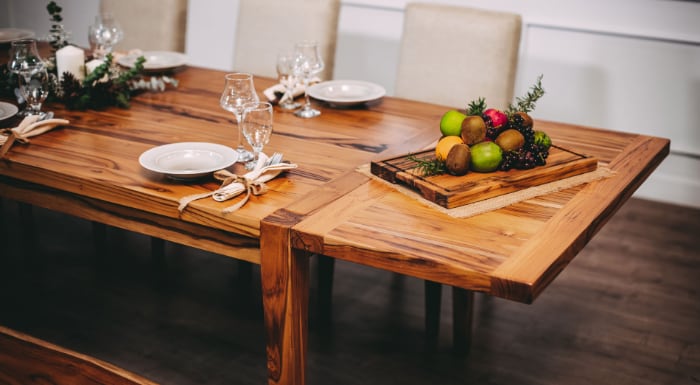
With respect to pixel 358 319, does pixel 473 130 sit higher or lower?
higher

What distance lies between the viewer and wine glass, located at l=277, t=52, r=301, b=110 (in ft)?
6.75

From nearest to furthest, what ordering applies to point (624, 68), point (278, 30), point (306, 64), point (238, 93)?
point (238, 93), point (306, 64), point (278, 30), point (624, 68)

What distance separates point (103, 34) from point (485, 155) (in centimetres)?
147

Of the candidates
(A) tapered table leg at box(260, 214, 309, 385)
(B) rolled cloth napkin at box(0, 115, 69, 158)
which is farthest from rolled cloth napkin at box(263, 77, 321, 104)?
(A) tapered table leg at box(260, 214, 309, 385)

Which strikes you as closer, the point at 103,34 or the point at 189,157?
the point at 189,157

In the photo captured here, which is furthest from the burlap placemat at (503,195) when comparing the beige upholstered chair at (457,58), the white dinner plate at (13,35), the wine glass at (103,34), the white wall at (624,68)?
the white wall at (624,68)

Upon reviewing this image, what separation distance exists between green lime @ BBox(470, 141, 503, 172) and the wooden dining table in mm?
113

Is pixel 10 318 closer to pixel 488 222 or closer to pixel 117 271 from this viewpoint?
pixel 117 271

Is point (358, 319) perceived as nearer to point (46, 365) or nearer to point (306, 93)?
point (306, 93)

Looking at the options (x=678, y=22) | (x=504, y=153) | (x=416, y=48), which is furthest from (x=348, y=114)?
(x=678, y=22)

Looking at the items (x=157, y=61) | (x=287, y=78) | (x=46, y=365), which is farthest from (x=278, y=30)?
(x=46, y=365)

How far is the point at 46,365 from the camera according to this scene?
35.7 inches

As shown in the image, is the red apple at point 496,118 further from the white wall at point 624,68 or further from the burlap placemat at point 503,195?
the white wall at point 624,68

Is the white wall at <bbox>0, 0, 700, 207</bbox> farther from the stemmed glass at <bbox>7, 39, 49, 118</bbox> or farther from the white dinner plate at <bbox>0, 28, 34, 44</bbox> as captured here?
the stemmed glass at <bbox>7, 39, 49, 118</bbox>
